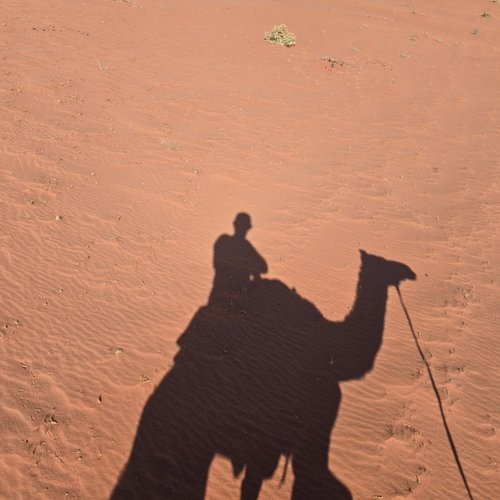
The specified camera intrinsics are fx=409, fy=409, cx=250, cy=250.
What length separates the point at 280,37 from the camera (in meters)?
17.1

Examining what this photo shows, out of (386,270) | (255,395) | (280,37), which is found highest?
(280,37)

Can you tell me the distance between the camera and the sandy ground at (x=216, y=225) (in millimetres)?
4199

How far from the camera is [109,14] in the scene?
17.5m

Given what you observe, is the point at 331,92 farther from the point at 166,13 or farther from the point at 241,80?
the point at 166,13

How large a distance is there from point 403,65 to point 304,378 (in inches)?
641

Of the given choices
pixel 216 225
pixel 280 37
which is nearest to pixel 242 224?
pixel 216 225

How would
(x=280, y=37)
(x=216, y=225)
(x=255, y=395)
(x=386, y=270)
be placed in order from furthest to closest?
(x=280, y=37) → (x=216, y=225) → (x=386, y=270) → (x=255, y=395)

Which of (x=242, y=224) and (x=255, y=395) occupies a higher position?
(x=242, y=224)

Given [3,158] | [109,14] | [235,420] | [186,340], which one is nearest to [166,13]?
[109,14]

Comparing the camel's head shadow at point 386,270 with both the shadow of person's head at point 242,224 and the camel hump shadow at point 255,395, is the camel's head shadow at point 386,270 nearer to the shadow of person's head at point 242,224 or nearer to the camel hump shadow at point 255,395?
the camel hump shadow at point 255,395

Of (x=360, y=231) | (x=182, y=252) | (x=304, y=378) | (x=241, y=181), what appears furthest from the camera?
(x=241, y=181)

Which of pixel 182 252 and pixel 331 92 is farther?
pixel 331 92

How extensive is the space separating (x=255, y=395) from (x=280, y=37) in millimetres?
16361

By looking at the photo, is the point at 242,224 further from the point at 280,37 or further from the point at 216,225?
the point at 280,37
